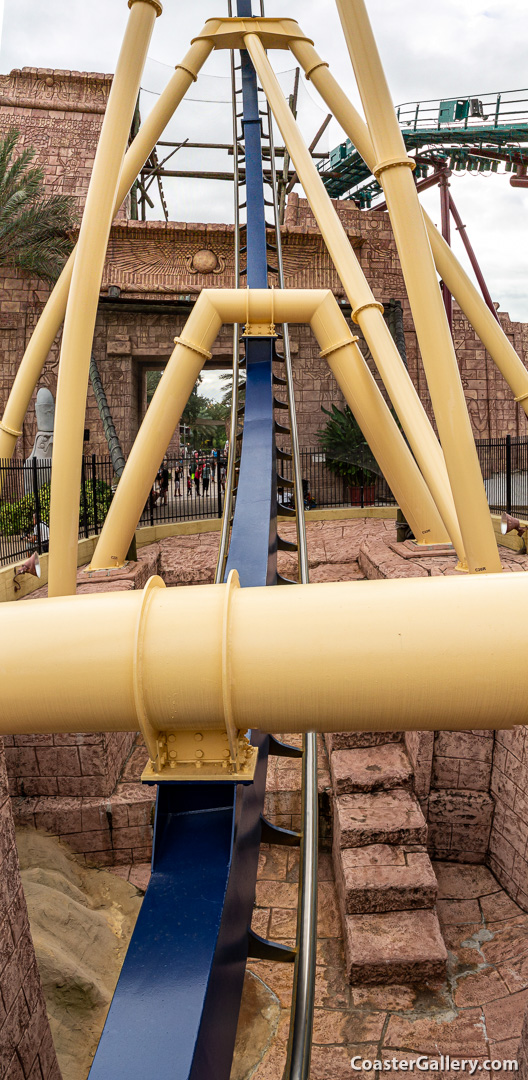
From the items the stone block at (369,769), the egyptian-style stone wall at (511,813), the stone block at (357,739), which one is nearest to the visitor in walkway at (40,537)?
the stone block at (357,739)

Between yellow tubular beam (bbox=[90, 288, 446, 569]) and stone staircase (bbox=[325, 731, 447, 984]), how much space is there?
3.22m

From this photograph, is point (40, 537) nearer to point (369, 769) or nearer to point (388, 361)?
point (369, 769)

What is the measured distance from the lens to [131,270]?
1491cm

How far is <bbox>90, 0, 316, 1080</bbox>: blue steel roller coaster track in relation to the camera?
176 centimetres

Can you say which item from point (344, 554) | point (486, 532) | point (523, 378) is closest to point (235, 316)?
point (523, 378)

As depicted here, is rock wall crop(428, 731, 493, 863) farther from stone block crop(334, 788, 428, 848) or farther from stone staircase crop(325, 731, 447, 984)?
stone block crop(334, 788, 428, 848)

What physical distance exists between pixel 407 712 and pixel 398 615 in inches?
10.0

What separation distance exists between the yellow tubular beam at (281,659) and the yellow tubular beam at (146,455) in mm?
3115

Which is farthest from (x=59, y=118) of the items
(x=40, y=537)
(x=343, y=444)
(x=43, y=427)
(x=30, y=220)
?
(x=40, y=537)

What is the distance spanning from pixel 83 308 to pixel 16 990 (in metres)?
4.27

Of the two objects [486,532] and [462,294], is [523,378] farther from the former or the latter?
[486,532]

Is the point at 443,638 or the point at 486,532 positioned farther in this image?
the point at 486,532

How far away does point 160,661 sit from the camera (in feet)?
5.41

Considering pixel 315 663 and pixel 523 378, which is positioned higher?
pixel 523 378
